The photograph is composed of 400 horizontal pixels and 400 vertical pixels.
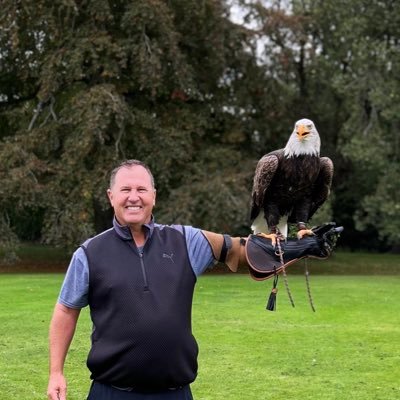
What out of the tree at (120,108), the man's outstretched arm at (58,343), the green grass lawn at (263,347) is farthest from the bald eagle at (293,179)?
the tree at (120,108)

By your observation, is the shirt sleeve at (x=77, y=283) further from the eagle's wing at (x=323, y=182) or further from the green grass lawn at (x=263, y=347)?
the green grass lawn at (x=263, y=347)

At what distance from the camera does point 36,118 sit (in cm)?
1989

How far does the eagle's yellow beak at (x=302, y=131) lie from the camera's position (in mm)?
4035

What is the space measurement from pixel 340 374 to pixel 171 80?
44.8 ft

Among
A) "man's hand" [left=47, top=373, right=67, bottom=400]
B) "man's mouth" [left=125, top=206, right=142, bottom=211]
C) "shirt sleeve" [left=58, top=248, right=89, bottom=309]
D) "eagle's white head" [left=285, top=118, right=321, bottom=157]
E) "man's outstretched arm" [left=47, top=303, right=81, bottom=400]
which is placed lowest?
"man's hand" [left=47, top=373, right=67, bottom=400]

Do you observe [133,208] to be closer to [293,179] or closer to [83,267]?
[83,267]

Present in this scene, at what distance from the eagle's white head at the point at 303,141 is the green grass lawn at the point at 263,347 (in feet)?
10.2

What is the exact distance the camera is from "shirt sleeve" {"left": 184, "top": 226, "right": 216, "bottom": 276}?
10.2 feet

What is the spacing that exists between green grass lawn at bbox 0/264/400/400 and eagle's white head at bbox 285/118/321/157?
3.11 meters

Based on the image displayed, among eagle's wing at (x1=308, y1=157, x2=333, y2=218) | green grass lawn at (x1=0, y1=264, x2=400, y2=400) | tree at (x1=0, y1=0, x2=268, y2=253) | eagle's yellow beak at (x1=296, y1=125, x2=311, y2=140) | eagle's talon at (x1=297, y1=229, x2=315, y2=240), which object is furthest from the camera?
tree at (x1=0, y1=0, x2=268, y2=253)

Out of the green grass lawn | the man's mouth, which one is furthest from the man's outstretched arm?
the green grass lawn

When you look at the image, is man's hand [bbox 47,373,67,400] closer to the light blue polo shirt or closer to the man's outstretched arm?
the man's outstretched arm

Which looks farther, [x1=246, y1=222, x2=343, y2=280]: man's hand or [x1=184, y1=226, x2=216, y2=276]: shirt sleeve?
[x1=246, y1=222, x2=343, y2=280]: man's hand

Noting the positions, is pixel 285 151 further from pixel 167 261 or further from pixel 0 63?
pixel 0 63
